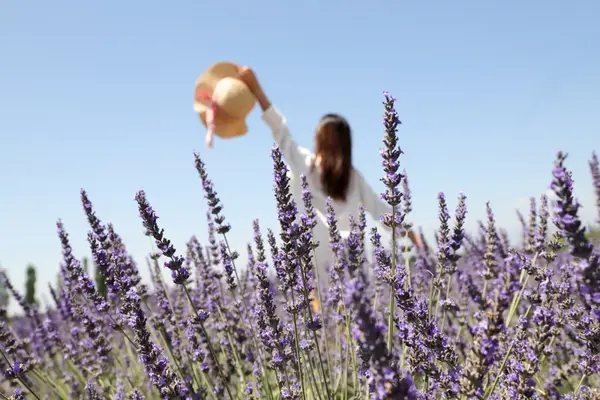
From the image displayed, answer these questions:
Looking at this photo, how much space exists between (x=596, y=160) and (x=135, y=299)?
18.8 ft

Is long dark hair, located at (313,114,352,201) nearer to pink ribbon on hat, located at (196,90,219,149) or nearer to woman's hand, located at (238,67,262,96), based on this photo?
woman's hand, located at (238,67,262,96)

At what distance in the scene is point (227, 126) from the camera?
7.02 m

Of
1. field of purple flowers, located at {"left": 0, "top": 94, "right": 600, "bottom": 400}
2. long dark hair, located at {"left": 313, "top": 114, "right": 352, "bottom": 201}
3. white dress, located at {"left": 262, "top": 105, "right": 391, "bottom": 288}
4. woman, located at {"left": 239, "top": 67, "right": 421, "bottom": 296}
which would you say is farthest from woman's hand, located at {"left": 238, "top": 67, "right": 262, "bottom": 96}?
field of purple flowers, located at {"left": 0, "top": 94, "right": 600, "bottom": 400}

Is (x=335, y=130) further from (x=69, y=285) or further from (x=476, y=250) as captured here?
(x=69, y=285)

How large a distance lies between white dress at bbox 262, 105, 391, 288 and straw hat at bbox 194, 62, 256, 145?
1.57ft

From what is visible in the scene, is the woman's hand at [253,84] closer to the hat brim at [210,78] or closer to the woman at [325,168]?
the woman at [325,168]

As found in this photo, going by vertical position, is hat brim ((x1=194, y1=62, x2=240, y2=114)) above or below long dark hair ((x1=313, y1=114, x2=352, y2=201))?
above

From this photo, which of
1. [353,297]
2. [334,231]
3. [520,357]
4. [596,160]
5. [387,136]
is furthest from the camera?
[596,160]

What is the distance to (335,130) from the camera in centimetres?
704

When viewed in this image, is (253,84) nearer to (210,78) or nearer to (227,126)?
(210,78)

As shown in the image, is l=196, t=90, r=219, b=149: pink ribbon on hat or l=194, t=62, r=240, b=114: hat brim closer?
l=196, t=90, r=219, b=149: pink ribbon on hat

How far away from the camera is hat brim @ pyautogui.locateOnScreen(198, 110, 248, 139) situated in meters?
6.96

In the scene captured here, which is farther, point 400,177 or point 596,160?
point 596,160

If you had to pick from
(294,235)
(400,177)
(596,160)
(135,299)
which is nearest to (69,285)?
(135,299)
